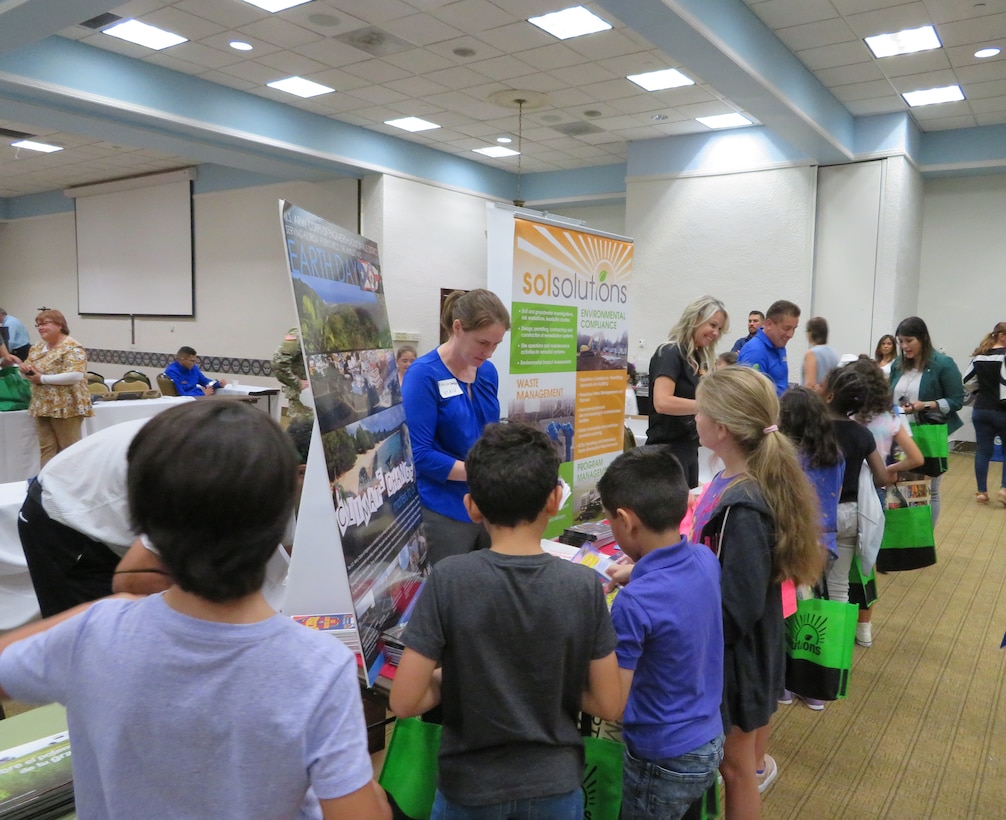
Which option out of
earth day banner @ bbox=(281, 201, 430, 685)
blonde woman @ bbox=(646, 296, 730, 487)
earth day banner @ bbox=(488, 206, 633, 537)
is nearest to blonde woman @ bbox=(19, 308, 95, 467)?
earth day banner @ bbox=(488, 206, 633, 537)

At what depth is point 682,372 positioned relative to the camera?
304 cm

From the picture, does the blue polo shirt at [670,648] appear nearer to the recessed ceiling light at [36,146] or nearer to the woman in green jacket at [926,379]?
the woman in green jacket at [926,379]

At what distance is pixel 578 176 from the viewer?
10391 millimetres

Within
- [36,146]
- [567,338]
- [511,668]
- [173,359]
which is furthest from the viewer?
[173,359]

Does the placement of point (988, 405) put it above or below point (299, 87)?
below

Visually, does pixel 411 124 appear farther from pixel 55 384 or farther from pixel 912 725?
pixel 912 725

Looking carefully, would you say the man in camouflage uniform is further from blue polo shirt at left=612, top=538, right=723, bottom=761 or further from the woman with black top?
the woman with black top

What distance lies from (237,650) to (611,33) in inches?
232

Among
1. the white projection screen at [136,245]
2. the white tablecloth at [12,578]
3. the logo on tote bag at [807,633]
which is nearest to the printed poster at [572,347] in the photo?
the logo on tote bag at [807,633]

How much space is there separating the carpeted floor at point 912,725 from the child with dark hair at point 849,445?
→ 0.60 m

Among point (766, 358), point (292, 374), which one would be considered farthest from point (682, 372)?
point (292, 374)

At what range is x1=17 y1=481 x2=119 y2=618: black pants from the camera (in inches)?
66.7

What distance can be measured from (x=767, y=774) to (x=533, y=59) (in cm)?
577

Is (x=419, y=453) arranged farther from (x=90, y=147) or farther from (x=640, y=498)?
(x=90, y=147)
